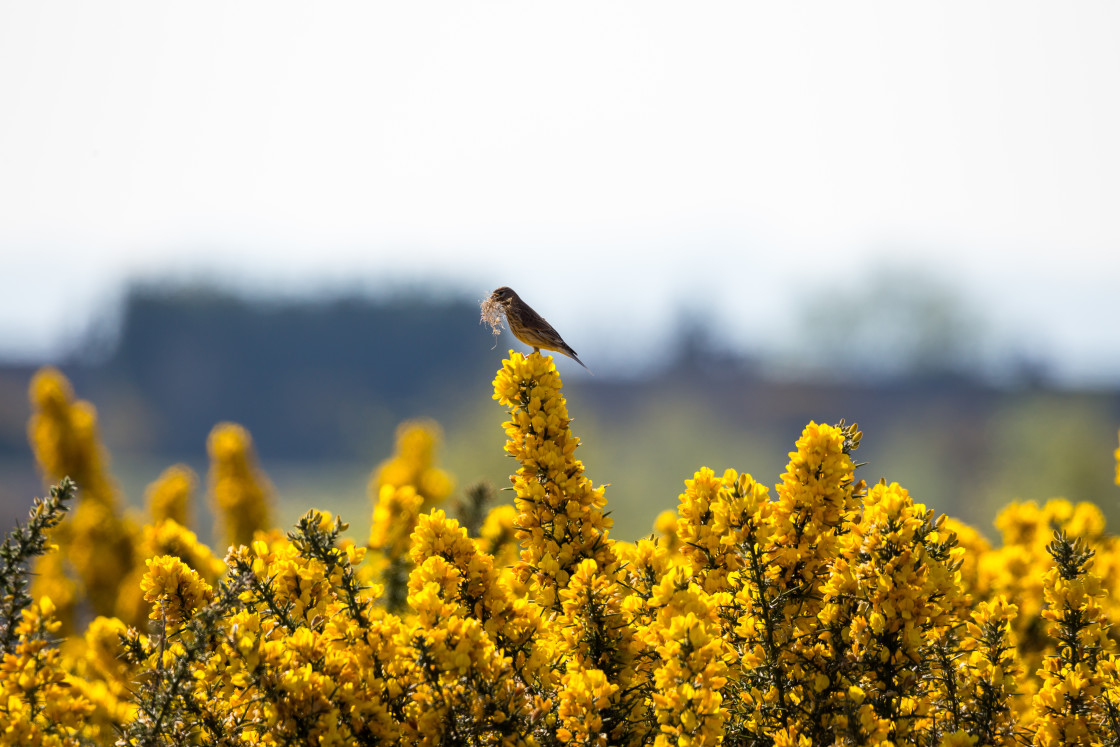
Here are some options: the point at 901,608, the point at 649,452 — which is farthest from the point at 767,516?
the point at 649,452

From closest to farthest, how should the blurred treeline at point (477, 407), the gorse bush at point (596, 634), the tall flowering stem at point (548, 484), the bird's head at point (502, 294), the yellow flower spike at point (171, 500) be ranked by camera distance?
the gorse bush at point (596, 634) < the tall flowering stem at point (548, 484) < the bird's head at point (502, 294) < the yellow flower spike at point (171, 500) < the blurred treeline at point (477, 407)

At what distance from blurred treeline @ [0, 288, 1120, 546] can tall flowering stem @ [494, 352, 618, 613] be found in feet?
83.9

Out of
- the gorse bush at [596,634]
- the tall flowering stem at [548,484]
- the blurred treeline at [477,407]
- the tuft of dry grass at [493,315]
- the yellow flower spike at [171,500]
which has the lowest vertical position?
the gorse bush at [596,634]

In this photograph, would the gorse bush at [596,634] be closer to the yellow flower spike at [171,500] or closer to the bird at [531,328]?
the bird at [531,328]

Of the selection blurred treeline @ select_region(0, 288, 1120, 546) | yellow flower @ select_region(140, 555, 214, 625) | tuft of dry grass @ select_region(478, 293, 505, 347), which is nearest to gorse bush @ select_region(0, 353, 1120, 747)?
yellow flower @ select_region(140, 555, 214, 625)

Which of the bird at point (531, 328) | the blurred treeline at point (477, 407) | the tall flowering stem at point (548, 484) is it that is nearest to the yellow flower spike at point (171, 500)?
the bird at point (531, 328)

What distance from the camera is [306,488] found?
70.2m

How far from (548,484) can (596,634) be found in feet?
2.04

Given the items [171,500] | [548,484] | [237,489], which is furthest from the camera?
[237,489]

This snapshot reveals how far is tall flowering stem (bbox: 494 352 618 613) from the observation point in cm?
330

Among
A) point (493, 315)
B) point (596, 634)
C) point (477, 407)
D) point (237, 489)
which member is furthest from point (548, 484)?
point (477, 407)

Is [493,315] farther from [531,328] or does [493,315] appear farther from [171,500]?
[171,500]

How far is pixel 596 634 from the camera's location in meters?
2.94

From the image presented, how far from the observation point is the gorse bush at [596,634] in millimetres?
2705
